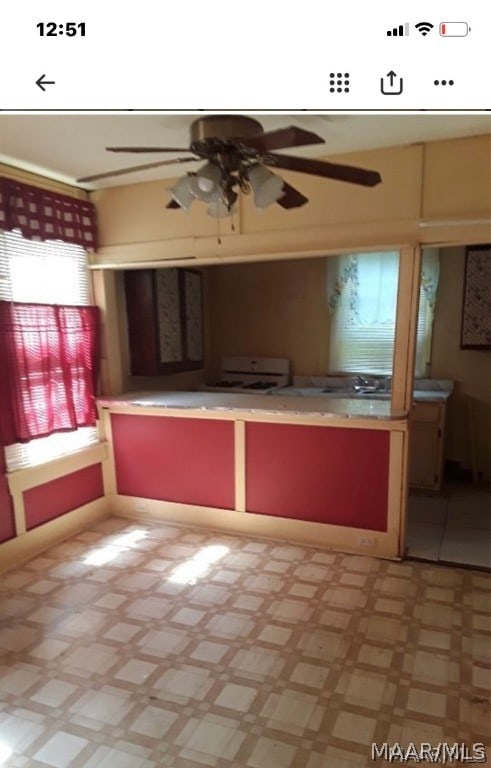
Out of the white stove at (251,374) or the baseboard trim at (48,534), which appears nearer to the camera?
the baseboard trim at (48,534)

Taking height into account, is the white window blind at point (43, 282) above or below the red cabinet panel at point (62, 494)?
above

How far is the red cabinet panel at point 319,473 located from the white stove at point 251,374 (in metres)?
1.32

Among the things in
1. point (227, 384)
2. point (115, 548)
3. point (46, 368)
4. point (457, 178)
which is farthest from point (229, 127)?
point (227, 384)

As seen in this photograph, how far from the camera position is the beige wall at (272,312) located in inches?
167

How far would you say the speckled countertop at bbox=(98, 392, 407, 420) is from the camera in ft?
8.72

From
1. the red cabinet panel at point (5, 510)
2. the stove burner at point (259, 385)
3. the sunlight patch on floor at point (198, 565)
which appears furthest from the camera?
the stove burner at point (259, 385)

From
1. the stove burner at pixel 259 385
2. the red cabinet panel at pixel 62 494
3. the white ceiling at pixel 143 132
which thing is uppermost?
the white ceiling at pixel 143 132

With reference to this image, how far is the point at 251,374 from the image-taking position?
4.51 m

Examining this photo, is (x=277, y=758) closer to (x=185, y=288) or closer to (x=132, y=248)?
(x=132, y=248)

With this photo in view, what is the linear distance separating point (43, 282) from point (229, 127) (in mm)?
1804

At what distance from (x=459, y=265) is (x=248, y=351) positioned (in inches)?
81.7
